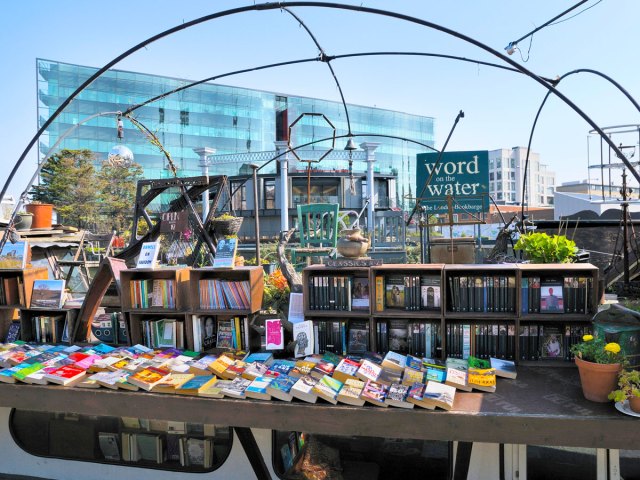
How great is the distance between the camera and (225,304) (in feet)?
13.7

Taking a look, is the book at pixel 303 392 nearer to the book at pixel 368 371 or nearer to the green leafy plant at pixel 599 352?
the book at pixel 368 371

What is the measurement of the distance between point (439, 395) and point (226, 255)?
207 centimetres

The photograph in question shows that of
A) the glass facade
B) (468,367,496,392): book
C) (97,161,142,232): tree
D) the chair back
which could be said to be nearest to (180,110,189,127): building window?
the glass facade

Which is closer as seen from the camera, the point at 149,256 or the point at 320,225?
the point at 149,256

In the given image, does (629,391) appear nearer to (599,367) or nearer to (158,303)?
(599,367)

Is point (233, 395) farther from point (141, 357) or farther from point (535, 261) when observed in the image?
point (535, 261)

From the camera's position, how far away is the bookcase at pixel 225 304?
4.12 metres

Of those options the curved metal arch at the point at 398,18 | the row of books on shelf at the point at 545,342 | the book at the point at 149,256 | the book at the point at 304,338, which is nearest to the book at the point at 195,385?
the book at the point at 304,338

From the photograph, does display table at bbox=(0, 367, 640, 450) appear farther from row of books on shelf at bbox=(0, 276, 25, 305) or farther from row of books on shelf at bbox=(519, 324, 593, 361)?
row of books on shelf at bbox=(0, 276, 25, 305)

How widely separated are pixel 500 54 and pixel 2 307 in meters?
4.96

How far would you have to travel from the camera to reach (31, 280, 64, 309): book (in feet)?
15.1

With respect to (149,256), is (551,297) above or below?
below

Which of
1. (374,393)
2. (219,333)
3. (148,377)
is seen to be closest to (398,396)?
(374,393)

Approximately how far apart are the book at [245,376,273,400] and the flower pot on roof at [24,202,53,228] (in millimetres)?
7075
